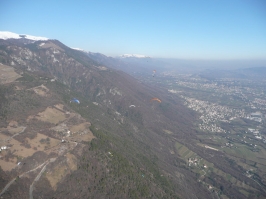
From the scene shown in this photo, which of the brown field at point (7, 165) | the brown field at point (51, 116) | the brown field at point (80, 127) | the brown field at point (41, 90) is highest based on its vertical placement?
the brown field at point (41, 90)

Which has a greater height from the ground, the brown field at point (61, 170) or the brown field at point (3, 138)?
the brown field at point (3, 138)

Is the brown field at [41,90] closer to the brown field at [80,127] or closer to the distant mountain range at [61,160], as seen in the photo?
→ the distant mountain range at [61,160]

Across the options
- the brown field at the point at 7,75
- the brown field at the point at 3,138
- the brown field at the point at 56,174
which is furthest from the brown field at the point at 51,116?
the brown field at the point at 7,75

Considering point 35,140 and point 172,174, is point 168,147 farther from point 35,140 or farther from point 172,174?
point 35,140

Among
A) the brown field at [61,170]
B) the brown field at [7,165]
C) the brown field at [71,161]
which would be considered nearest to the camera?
the brown field at [7,165]

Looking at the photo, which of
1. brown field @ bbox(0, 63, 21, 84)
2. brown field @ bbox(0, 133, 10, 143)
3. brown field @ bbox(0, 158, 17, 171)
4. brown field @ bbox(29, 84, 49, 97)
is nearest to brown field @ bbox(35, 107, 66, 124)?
brown field @ bbox(29, 84, 49, 97)

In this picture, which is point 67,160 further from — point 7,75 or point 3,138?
point 7,75

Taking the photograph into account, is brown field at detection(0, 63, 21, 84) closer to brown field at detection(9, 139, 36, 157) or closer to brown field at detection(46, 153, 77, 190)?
brown field at detection(9, 139, 36, 157)
